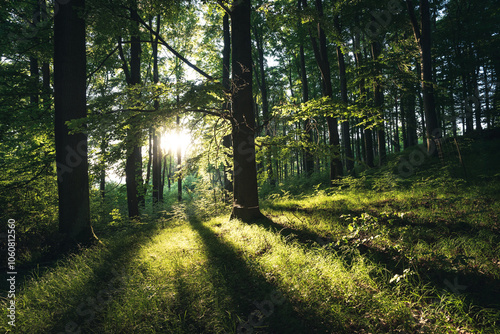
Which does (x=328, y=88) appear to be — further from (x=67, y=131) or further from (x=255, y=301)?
(x=67, y=131)

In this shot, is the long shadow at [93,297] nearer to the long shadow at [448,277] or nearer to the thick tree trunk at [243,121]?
the thick tree trunk at [243,121]

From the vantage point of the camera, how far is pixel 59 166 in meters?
5.34

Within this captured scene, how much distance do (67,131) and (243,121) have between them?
433 centimetres

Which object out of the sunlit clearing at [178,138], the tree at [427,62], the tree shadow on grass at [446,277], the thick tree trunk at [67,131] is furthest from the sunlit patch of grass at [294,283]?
the tree at [427,62]

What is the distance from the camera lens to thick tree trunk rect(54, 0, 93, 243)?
536cm

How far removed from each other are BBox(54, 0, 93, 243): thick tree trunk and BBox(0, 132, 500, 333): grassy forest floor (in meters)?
0.86

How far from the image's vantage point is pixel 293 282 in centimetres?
293

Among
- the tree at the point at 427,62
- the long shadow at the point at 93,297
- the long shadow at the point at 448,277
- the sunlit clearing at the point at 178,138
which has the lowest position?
the long shadow at the point at 93,297

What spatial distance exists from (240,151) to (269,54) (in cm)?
1897

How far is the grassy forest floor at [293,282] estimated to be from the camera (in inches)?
91.8

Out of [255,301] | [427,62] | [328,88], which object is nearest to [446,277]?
[255,301]

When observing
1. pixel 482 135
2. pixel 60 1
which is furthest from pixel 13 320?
pixel 482 135

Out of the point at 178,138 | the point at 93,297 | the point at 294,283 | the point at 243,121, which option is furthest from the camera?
the point at 178,138

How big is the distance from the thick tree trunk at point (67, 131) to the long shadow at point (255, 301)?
3.90 meters
